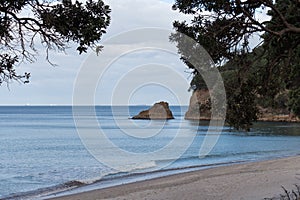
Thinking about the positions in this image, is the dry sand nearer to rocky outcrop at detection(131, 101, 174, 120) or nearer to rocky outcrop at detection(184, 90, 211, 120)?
rocky outcrop at detection(184, 90, 211, 120)

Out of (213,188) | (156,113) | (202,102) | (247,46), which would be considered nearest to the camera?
(247,46)

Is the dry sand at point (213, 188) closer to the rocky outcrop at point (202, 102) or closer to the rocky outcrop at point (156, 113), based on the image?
the rocky outcrop at point (202, 102)

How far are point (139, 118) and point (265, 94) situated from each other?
10418 centimetres

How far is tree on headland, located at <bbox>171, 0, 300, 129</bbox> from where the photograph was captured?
8523 millimetres

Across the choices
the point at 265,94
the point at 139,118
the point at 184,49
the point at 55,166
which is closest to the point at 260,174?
the point at 265,94

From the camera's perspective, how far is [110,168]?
→ 27.5 meters

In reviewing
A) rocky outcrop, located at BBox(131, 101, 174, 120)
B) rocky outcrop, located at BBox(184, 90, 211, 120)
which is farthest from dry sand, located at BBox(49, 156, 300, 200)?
rocky outcrop, located at BBox(131, 101, 174, 120)

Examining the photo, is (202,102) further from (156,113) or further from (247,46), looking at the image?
(156,113)

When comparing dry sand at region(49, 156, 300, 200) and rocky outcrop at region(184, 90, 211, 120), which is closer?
rocky outcrop at region(184, 90, 211, 120)

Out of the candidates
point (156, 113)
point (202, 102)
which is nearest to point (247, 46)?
point (202, 102)

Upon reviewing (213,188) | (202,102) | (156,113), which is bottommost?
(213,188)

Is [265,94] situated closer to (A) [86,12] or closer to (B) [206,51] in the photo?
(B) [206,51]

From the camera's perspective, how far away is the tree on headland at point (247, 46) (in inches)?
336

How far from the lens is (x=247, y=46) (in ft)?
30.6
